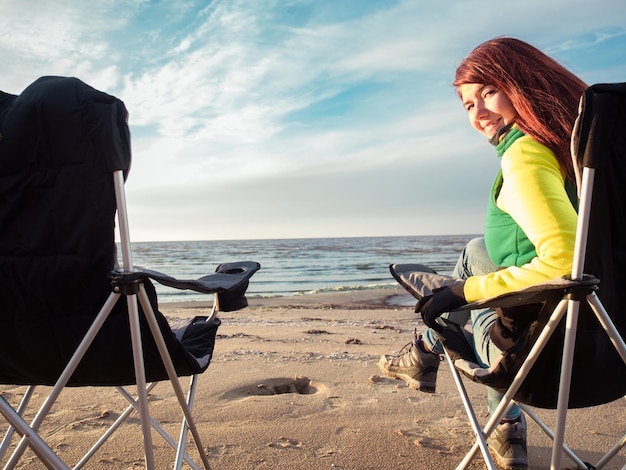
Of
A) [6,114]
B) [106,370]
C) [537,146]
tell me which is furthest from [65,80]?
[537,146]

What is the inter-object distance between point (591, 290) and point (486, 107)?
827 millimetres

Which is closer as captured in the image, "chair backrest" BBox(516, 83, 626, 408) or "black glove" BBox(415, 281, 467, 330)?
"chair backrest" BBox(516, 83, 626, 408)

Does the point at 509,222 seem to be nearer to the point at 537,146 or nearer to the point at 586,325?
the point at 537,146

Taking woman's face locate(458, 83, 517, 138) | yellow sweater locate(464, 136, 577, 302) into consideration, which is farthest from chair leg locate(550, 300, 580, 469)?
woman's face locate(458, 83, 517, 138)

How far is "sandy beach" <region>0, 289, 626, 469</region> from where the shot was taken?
2326 mm

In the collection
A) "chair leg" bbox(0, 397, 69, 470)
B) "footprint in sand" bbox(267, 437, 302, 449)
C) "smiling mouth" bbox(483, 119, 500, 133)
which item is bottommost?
"footprint in sand" bbox(267, 437, 302, 449)

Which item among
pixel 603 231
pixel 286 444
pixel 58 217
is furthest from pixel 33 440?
pixel 603 231

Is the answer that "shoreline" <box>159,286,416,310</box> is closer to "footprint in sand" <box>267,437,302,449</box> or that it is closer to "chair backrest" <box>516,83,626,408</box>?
"footprint in sand" <box>267,437,302,449</box>

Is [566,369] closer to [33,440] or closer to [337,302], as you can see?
[33,440]

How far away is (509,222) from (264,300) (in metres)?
9.09

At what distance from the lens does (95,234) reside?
5.08ft

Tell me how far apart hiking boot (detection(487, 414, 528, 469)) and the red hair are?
1.25m

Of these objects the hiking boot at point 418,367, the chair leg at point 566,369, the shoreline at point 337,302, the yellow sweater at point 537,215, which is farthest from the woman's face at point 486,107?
the shoreline at point 337,302

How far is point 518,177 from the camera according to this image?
1.57 m
